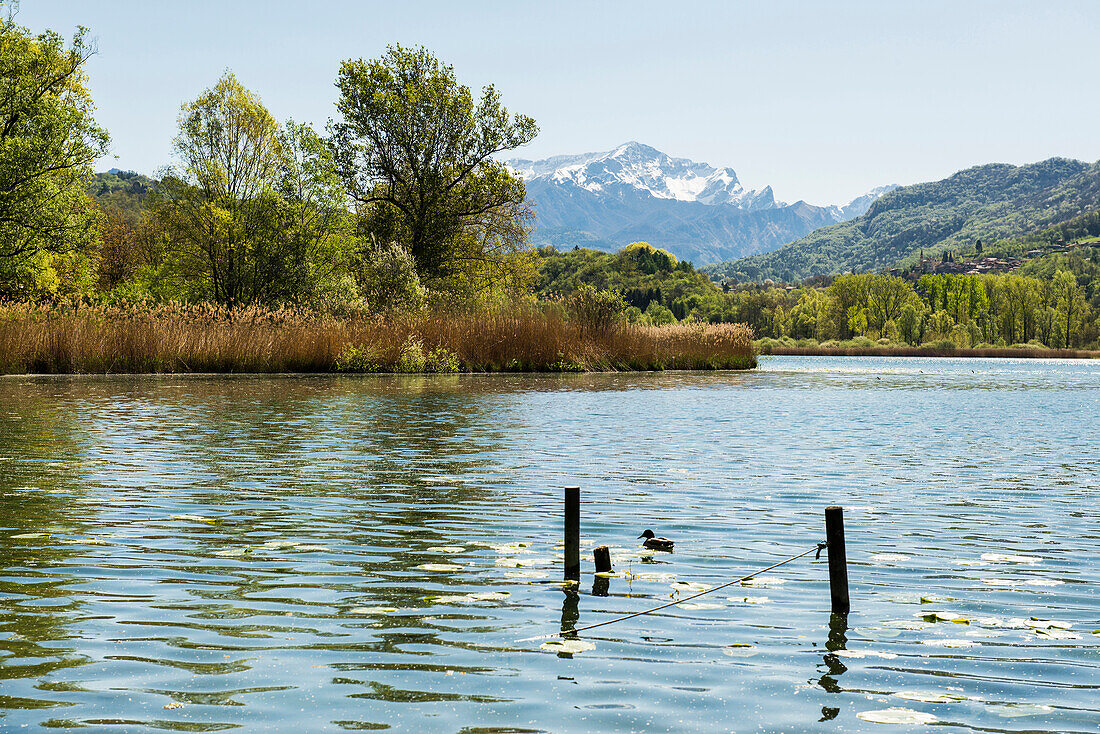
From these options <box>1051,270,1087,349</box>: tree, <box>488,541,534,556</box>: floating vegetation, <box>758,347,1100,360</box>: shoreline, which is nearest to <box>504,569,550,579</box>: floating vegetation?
<box>488,541,534,556</box>: floating vegetation

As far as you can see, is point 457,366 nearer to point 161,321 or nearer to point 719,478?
point 161,321

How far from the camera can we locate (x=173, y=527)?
7844 millimetres

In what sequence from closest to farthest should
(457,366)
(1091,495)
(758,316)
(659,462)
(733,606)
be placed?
(733,606) < (1091,495) < (659,462) < (457,366) < (758,316)

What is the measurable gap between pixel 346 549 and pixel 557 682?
331cm

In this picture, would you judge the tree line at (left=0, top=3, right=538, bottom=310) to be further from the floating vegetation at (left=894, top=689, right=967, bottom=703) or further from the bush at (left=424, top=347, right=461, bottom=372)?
the floating vegetation at (left=894, top=689, right=967, bottom=703)

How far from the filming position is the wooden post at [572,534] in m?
6.02

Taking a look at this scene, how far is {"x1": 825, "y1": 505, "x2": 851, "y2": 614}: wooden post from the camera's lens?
18.0ft

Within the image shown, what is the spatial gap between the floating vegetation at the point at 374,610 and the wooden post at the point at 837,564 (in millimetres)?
2749

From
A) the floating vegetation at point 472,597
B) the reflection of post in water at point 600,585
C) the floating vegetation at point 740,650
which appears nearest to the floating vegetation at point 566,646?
the floating vegetation at point 740,650

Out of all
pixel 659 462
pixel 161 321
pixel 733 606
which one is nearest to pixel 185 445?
pixel 659 462

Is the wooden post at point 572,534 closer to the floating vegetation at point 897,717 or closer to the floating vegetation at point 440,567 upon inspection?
the floating vegetation at point 440,567

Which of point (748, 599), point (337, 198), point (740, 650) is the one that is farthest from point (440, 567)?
point (337, 198)

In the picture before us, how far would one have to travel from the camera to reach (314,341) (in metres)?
32.4

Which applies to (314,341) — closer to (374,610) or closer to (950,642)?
(374,610)
